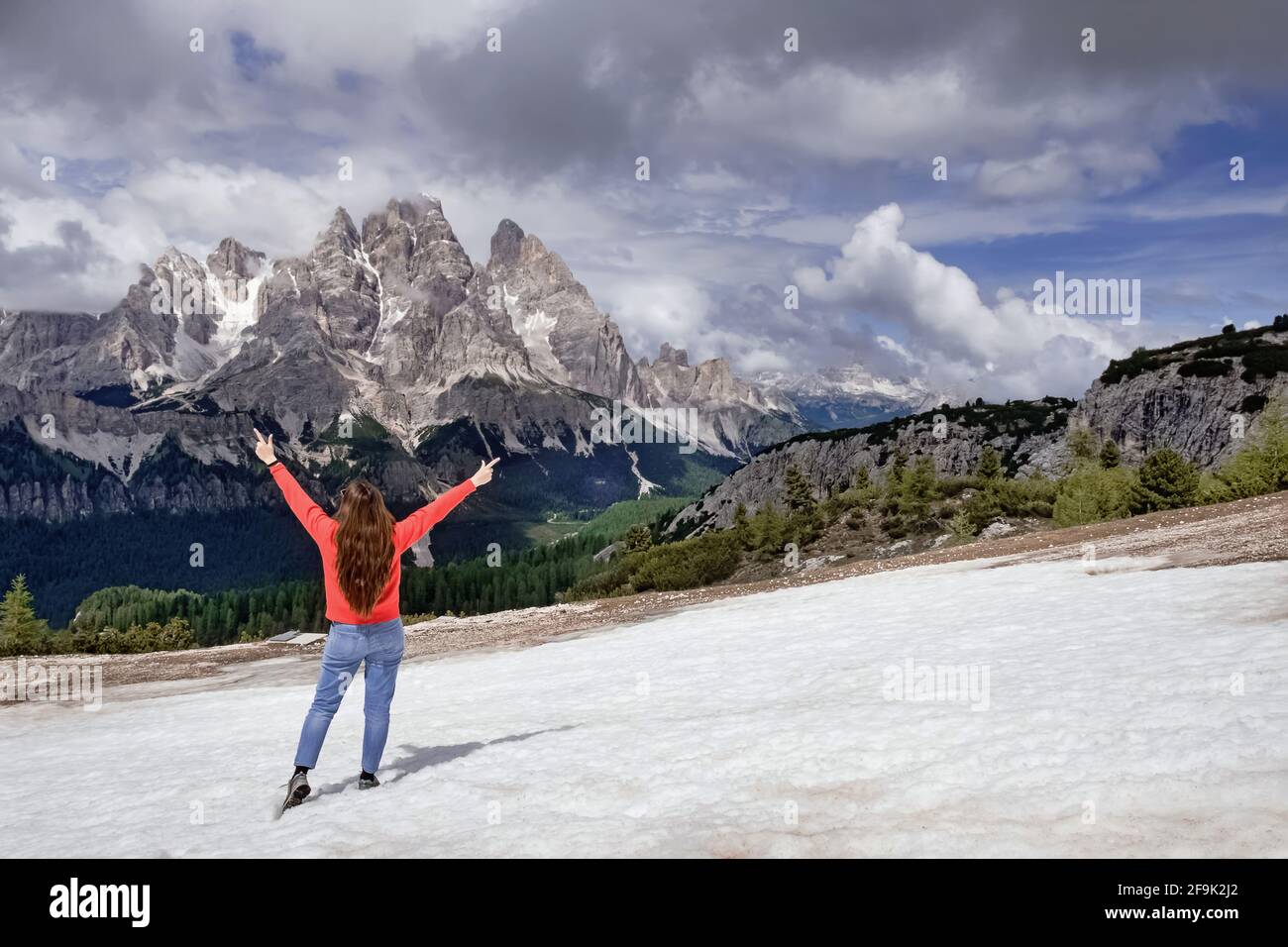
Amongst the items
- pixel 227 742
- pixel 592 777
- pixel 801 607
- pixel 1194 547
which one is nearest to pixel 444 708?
pixel 227 742

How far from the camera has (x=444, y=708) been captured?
16.7 metres

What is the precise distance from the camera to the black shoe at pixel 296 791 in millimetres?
10016

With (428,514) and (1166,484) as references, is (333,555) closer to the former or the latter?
(428,514)

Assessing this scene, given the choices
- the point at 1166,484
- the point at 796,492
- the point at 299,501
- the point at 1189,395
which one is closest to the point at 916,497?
the point at 796,492

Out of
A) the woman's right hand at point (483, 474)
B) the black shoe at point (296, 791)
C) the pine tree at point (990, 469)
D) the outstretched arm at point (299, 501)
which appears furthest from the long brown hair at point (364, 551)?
the pine tree at point (990, 469)

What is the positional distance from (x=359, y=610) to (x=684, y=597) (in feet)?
79.4

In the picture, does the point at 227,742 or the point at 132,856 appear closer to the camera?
the point at 132,856

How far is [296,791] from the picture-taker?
10.0 metres

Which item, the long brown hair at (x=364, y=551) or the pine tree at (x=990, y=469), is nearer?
the long brown hair at (x=364, y=551)

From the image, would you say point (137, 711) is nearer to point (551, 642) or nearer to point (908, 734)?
point (551, 642)

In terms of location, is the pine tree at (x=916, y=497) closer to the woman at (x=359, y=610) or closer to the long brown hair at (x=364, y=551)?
the woman at (x=359, y=610)

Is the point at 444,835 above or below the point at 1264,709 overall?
below

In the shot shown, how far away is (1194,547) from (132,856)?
26.5m

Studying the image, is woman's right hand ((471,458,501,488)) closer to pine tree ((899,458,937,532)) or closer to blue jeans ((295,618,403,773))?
blue jeans ((295,618,403,773))
